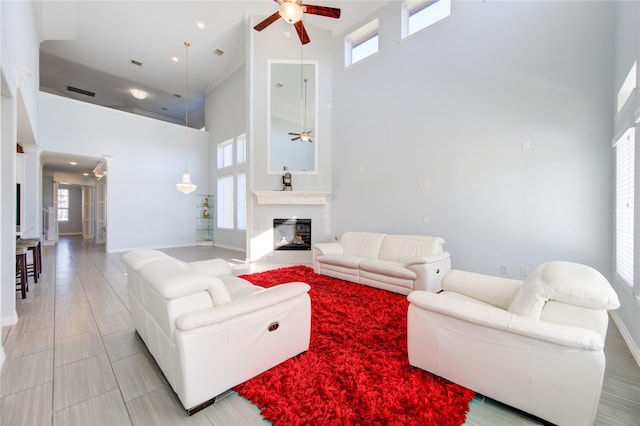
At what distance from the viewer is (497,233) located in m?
3.84

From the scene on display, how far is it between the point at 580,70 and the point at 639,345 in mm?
3188

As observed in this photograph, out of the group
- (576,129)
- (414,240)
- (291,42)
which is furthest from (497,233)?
(291,42)

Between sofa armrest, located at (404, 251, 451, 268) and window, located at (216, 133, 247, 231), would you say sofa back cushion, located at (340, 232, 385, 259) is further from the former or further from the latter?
window, located at (216, 133, 247, 231)

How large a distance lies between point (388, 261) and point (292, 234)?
261cm

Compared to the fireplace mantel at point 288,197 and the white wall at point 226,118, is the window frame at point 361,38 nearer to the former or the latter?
the fireplace mantel at point 288,197

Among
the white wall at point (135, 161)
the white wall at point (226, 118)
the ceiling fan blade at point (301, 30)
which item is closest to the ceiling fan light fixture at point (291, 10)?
the ceiling fan blade at point (301, 30)

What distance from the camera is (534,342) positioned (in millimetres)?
1363

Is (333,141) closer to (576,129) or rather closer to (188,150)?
(576,129)

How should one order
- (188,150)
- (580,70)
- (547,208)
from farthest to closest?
(188,150)
(547,208)
(580,70)

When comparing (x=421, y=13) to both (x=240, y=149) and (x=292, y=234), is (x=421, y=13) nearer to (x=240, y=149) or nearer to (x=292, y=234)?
(x=292, y=234)

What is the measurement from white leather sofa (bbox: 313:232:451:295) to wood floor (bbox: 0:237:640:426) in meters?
1.67

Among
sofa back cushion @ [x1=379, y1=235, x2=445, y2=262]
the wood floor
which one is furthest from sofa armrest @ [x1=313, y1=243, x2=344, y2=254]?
the wood floor

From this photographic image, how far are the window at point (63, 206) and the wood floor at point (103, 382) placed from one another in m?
12.0

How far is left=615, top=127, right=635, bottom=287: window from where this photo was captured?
2.47 m
